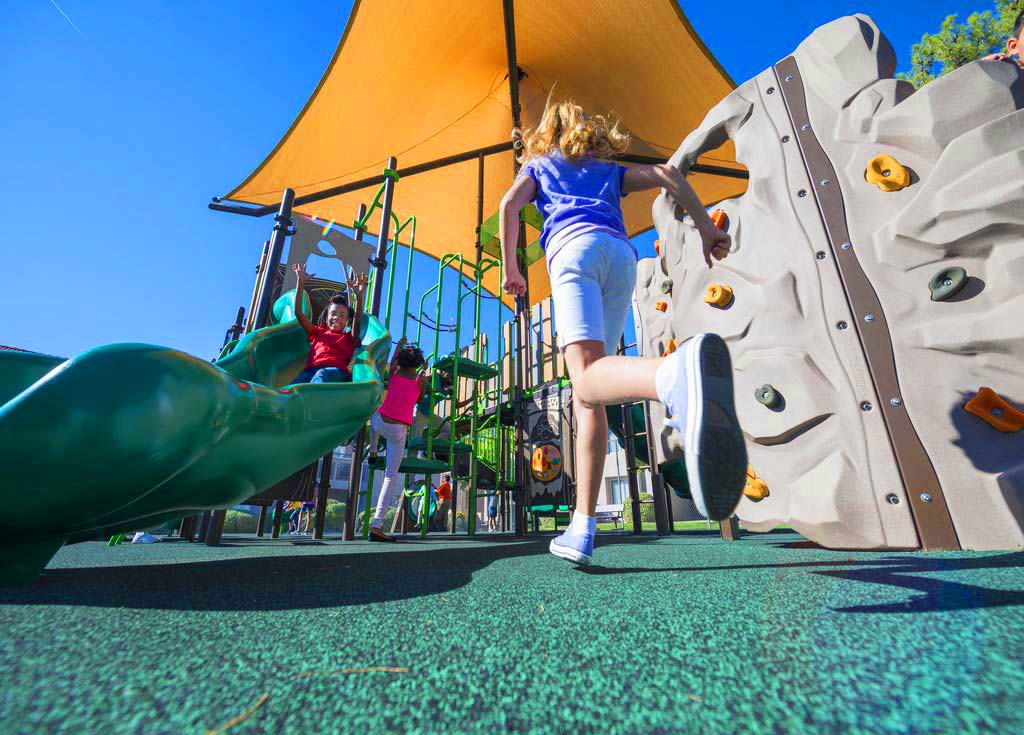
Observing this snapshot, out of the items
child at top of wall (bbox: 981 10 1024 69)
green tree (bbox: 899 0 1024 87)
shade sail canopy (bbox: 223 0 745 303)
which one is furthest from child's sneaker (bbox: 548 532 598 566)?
green tree (bbox: 899 0 1024 87)

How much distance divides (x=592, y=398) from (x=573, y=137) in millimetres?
831

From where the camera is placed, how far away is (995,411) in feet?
3.90

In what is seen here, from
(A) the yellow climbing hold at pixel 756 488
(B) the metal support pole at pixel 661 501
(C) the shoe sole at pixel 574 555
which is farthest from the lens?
(B) the metal support pole at pixel 661 501

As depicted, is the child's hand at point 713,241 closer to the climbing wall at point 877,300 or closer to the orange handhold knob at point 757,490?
the climbing wall at point 877,300

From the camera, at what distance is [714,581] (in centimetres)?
92

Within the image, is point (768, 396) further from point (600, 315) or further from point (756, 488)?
point (600, 315)

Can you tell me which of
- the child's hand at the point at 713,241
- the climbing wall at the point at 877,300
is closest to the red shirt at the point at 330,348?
the child's hand at the point at 713,241

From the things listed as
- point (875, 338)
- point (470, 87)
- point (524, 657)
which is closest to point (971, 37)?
point (470, 87)

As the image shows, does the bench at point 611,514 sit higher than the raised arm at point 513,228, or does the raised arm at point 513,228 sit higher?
the raised arm at point 513,228

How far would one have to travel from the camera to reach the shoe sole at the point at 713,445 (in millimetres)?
762

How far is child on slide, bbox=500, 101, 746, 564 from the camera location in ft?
2.56

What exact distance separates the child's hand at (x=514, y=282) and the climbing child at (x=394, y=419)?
1.83 m

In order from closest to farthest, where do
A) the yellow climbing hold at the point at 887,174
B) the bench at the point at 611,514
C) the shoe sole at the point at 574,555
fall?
the shoe sole at the point at 574,555 < the yellow climbing hold at the point at 887,174 < the bench at the point at 611,514

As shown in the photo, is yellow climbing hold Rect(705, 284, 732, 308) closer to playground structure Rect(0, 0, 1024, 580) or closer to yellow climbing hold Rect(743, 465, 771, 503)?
playground structure Rect(0, 0, 1024, 580)
